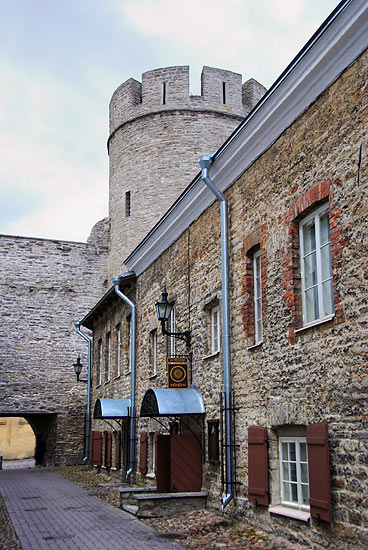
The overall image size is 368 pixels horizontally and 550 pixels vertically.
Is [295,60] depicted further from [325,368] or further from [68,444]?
[68,444]

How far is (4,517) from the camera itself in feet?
37.7

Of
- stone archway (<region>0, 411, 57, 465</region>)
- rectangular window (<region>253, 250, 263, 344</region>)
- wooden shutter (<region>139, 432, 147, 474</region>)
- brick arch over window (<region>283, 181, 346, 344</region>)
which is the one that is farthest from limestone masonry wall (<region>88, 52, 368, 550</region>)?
stone archway (<region>0, 411, 57, 465</region>)

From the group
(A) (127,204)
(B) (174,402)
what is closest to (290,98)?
(B) (174,402)

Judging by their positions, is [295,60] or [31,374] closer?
[295,60]

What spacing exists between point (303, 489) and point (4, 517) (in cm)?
596

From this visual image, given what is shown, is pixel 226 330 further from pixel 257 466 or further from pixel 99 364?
pixel 99 364

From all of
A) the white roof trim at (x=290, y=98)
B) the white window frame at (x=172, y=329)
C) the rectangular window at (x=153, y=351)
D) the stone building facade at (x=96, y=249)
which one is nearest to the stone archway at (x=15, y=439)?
the stone building facade at (x=96, y=249)

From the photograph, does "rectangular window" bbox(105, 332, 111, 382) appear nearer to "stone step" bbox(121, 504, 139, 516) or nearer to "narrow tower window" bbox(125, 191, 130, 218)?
"narrow tower window" bbox(125, 191, 130, 218)

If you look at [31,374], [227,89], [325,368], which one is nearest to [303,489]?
[325,368]

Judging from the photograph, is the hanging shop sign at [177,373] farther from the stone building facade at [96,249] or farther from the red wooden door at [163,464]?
the stone building facade at [96,249]

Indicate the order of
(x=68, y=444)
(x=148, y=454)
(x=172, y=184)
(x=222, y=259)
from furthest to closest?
(x=68, y=444) → (x=172, y=184) → (x=148, y=454) → (x=222, y=259)

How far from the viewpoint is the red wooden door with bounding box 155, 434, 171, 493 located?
40.6 ft

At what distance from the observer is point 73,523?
35.1 ft

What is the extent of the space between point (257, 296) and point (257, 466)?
252 centimetres
